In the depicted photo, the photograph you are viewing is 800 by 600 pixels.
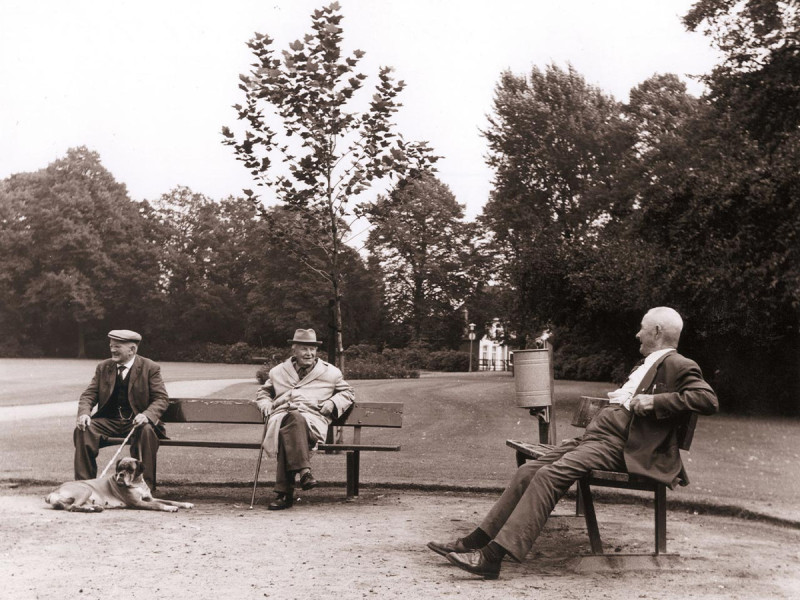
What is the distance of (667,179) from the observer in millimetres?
21516

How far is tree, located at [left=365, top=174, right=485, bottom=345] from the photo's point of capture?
2092 inches

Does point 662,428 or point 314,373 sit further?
point 314,373

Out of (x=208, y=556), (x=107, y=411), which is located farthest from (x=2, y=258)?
(x=208, y=556)

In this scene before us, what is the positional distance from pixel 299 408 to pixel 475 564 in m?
2.94

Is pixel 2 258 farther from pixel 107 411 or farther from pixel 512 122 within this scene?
pixel 107 411

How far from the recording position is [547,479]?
16.6 feet

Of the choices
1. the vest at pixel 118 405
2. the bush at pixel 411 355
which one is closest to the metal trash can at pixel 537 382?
the vest at pixel 118 405

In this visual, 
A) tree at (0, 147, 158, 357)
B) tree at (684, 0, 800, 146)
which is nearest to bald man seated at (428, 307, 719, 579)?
tree at (684, 0, 800, 146)

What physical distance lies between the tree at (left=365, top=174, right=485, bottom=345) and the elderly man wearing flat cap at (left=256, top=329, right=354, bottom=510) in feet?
147

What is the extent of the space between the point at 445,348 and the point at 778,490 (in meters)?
46.8

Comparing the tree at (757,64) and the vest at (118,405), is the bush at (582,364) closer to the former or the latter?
the tree at (757,64)

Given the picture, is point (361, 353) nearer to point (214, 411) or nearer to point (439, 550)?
point (214, 411)

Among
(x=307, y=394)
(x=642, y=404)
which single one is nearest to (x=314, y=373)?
(x=307, y=394)

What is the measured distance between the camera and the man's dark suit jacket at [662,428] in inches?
201
